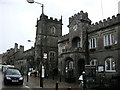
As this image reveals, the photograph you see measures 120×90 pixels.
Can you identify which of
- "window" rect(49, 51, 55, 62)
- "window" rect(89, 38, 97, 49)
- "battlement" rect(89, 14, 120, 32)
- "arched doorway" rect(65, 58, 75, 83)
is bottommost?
"arched doorway" rect(65, 58, 75, 83)

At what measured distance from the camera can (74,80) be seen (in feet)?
104

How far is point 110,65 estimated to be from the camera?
28.8 meters

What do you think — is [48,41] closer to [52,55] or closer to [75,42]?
[52,55]

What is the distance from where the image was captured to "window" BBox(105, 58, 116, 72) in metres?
28.3

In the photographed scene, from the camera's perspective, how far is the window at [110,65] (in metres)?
28.3

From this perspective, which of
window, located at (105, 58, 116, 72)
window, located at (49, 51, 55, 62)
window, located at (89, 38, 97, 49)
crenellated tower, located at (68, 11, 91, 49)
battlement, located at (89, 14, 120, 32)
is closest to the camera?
battlement, located at (89, 14, 120, 32)

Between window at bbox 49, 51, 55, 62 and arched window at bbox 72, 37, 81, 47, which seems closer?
arched window at bbox 72, 37, 81, 47

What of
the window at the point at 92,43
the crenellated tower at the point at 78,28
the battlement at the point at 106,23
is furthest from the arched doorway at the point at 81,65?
the battlement at the point at 106,23

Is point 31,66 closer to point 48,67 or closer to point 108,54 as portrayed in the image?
point 48,67

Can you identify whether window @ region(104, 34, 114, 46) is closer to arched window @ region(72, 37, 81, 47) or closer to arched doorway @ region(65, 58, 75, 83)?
arched doorway @ region(65, 58, 75, 83)

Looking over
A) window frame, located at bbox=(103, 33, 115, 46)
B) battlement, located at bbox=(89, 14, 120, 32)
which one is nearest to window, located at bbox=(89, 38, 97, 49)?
battlement, located at bbox=(89, 14, 120, 32)

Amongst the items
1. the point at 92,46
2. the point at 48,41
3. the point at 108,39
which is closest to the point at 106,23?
the point at 108,39

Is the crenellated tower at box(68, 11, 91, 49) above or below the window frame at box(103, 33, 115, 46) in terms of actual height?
above

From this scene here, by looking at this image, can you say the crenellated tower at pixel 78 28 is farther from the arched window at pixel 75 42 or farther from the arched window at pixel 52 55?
the arched window at pixel 52 55
